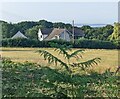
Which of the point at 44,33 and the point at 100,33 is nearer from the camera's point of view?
the point at 100,33

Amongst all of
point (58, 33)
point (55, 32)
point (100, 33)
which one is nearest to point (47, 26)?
point (55, 32)

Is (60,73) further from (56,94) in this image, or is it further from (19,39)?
(19,39)

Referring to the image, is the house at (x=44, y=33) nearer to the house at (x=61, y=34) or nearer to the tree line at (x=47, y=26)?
the tree line at (x=47, y=26)

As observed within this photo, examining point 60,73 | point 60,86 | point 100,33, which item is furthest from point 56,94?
point 100,33

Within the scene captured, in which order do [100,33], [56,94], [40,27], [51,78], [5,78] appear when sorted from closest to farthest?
[51,78], [56,94], [5,78], [100,33], [40,27]

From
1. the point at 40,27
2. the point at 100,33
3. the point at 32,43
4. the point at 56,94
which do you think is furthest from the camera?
the point at 40,27

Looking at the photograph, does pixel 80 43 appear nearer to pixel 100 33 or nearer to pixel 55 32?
pixel 100 33

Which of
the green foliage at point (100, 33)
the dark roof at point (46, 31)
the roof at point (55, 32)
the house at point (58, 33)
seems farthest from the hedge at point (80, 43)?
the dark roof at point (46, 31)

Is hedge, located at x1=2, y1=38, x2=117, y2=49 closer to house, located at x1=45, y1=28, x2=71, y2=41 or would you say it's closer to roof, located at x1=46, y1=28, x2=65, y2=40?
house, located at x1=45, y1=28, x2=71, y2=41

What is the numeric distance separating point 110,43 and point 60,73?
34.2 metres

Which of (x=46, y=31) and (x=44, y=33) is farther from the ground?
(x=46, y=31)

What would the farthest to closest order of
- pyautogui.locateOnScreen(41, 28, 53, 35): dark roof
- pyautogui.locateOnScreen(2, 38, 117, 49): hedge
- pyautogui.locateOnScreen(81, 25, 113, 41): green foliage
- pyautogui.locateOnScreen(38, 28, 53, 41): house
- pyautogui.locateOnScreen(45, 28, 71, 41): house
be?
pyautogui.locateOnScreen(41, 28, 53, 35): dark roof, pyautogui.locateOnScreen(38, 28, 53, 41): house, pyautogui.locateOnScreen(45, 28, 71, 41): house, pyautogui.locateOnScreen(81, 25, 113, 41): green foliage, pyautogui.locateOnScreen(2, 38, 117, 49): hedge

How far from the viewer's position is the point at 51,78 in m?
2.23

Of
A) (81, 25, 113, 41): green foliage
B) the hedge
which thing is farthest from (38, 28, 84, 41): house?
the hedge
